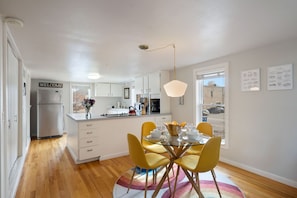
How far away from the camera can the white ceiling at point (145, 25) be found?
1559 mm

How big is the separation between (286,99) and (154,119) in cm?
282

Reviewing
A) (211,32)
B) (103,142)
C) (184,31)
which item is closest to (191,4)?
(184,31)

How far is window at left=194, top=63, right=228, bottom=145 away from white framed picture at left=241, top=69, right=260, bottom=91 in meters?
0.35

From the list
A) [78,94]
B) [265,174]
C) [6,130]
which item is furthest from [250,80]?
[78,94]

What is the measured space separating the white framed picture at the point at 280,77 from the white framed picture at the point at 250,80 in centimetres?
17

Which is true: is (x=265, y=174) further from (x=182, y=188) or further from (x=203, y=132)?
(x=182, y=188)

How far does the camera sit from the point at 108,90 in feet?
24.9

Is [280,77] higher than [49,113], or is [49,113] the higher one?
[280,77]

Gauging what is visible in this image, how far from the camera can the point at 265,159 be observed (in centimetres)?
284

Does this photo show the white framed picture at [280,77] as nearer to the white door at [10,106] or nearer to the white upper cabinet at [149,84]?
the white upper cabinet at [149,84]

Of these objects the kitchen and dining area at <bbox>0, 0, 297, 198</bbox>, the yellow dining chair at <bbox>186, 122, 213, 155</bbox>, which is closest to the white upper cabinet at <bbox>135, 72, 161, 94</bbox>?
the kitchen and dining area at <bbox>0, 0, 297, 198</bbox>

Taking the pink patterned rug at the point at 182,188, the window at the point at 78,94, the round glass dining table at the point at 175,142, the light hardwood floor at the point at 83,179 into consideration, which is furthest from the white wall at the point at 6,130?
the window at the point at 78,94

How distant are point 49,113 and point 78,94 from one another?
1.56m

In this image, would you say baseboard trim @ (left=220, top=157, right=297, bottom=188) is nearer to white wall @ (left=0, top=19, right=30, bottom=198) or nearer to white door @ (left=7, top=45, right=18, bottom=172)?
white wall @ (left=0, top=19, right=30, bottom=198)
